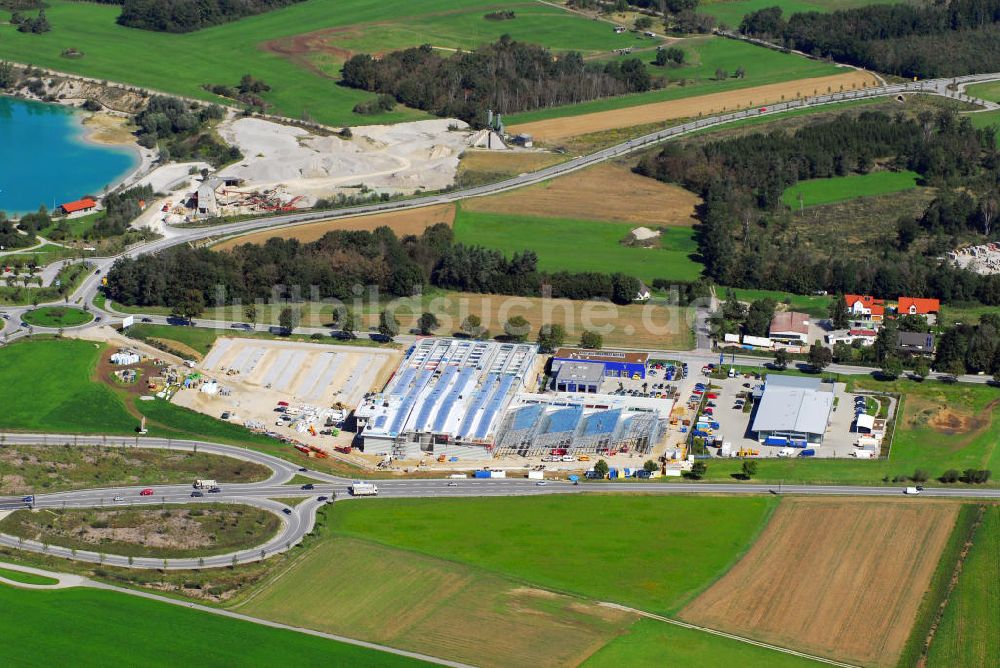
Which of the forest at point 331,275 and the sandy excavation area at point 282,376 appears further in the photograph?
the forest at point 331,275

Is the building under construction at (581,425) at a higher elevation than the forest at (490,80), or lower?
lower

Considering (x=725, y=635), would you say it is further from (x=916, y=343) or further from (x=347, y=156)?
(x=347, y=156)

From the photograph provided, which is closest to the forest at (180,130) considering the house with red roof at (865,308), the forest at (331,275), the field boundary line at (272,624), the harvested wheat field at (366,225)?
the harvested wheat field at (366,225)

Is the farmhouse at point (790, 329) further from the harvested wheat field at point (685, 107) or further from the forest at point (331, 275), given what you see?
the harvested wheat field at point (685, 107)

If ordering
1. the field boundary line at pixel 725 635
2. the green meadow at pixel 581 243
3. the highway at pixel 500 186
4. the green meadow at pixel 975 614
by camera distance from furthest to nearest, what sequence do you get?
1. the highway at pixel 500 186
2. the green meadow at pixel 581 243
3. the field boundary line at pixel 725 635
4. the green meadow at pixel 975 614

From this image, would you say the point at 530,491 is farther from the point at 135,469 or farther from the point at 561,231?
the point at 561,231

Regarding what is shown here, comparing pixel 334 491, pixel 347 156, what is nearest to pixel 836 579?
pixel 334 491

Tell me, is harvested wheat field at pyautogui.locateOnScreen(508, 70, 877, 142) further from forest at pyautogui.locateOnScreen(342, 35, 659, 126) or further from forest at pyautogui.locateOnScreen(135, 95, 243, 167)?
forest at pyautogui.locateOnScreen(135, 95, 243, 167)
